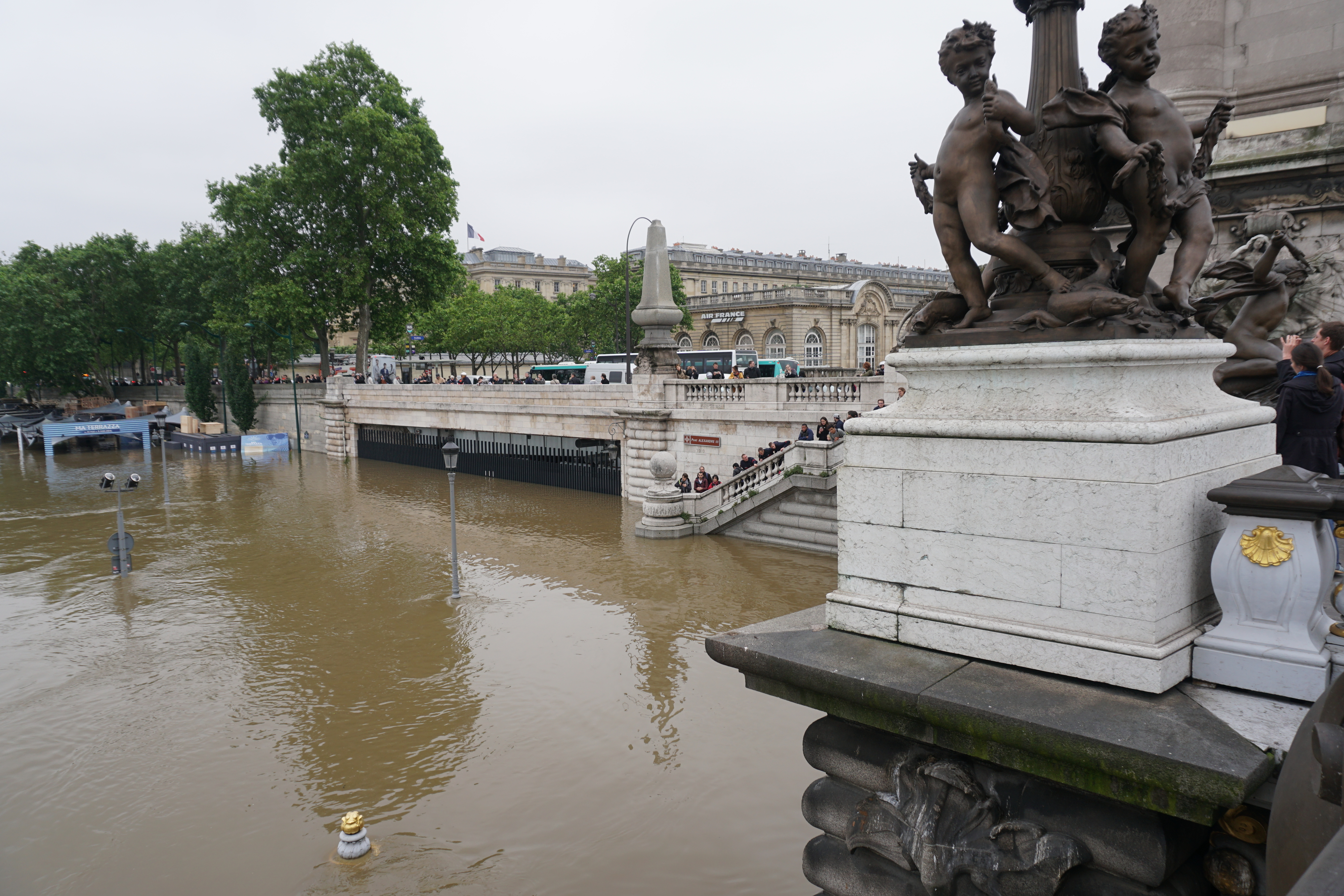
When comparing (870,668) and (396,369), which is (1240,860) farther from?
(396,369)

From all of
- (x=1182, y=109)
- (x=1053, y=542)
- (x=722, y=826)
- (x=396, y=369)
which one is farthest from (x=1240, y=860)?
→ (x=396, y=369)

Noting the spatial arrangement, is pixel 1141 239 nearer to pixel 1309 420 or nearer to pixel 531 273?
pixel 1309 420

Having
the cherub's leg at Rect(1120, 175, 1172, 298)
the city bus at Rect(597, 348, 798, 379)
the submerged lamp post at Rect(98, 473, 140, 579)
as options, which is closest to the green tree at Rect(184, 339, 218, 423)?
the city bus at Rect(597, 348, 798, 379)

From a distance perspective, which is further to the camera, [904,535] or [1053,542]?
[904,535]

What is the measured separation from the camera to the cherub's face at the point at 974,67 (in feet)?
12.3

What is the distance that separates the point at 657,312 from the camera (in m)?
22.9

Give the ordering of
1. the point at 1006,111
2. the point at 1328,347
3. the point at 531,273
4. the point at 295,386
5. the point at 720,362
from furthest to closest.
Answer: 1. the point at 531,273
2. the point at 295,386
3. the point at 720,362
4. the point at 1328,347
5. the point at 1006,111

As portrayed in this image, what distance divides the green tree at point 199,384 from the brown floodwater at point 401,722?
2988cm

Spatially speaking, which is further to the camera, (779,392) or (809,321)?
(809,321)

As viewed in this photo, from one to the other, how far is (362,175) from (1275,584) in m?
40.1

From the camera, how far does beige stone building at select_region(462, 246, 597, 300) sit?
78.2m

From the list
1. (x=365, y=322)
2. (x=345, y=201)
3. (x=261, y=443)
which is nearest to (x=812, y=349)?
(x=365, y=322)

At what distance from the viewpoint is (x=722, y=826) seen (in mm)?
7637

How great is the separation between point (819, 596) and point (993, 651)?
11.2 metres
